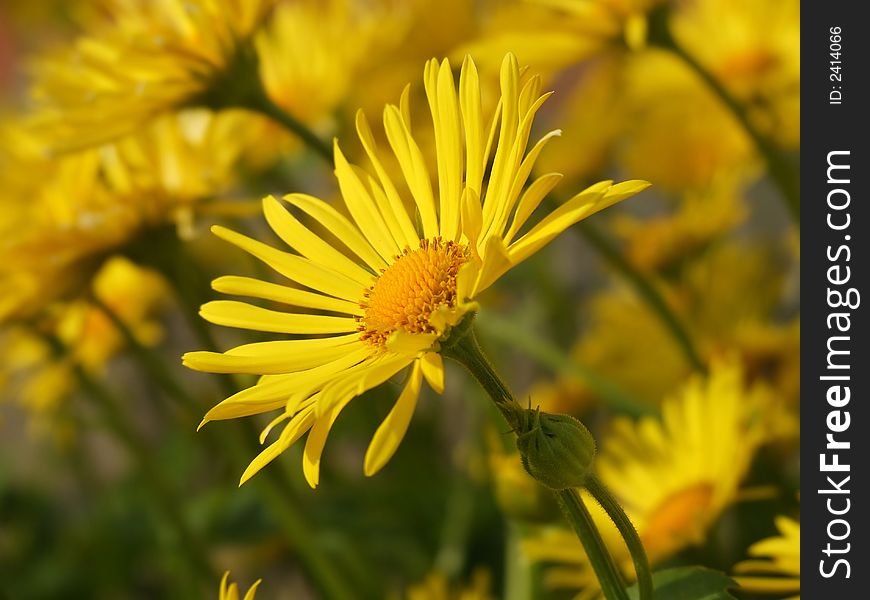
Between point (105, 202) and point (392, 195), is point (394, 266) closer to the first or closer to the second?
point (392, 195)

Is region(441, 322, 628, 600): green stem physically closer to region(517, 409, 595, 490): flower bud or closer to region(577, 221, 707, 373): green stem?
region(517, 409, 595, 490): flower bud

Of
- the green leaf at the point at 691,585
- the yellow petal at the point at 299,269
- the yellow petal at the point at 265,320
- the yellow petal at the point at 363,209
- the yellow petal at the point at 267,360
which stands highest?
the yellow petal at the point at 363,209

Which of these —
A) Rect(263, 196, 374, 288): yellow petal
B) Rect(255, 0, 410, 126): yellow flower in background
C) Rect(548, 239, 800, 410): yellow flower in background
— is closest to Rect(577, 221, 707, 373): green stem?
Rect(548, 239, 800, 410): yellow flower in background

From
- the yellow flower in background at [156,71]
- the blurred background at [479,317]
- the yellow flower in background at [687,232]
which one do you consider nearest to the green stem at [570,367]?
the blurred background at [479,317]

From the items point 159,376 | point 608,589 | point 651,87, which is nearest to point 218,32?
point 159,376

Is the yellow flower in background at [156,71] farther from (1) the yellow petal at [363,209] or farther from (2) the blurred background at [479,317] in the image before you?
(1) the yellow petal at [363,209]

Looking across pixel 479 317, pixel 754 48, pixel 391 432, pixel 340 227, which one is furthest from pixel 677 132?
pixel 391 432
